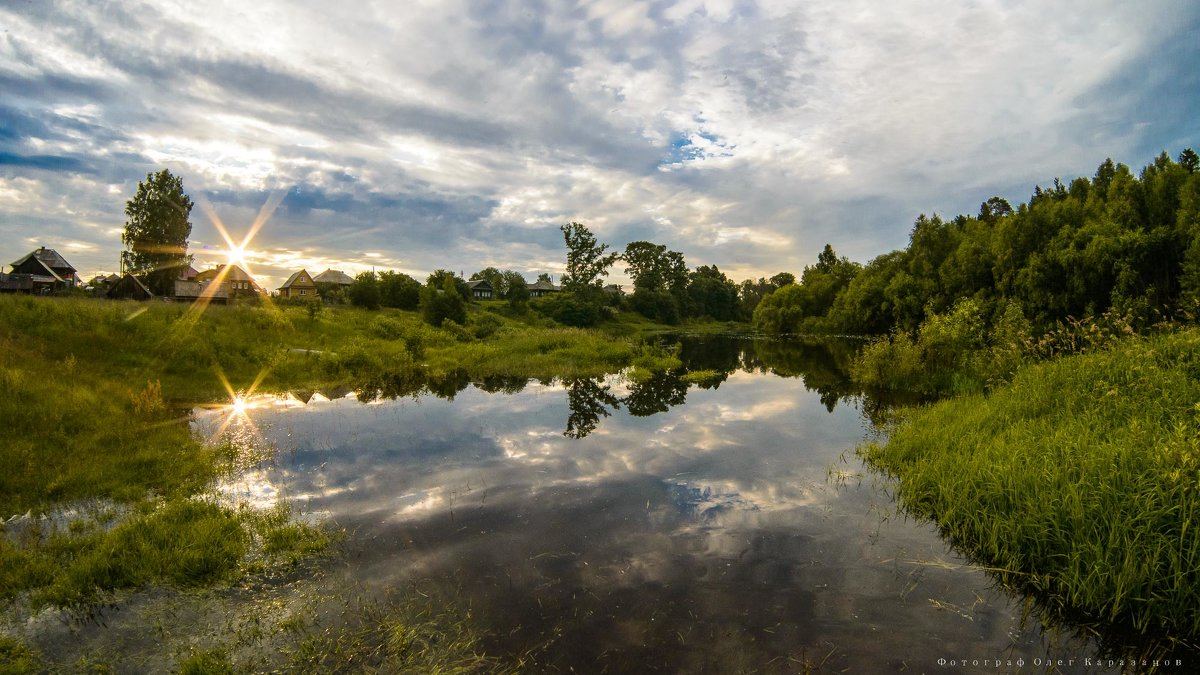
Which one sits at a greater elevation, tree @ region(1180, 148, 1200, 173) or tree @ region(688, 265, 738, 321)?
tree @ region(1180, 148, 1200, 173)

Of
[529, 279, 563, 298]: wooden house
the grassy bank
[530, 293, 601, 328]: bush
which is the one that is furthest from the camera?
[529, 279, 563, 298]: wooden house

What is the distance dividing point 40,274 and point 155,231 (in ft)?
51.9

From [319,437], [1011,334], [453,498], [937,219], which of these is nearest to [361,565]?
[453,498]

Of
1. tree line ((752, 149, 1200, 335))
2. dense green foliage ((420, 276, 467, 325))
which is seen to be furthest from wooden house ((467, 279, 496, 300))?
tree line ((752, 149, 1200, 335))

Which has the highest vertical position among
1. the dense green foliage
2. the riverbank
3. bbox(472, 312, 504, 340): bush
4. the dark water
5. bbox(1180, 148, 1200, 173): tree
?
bbox(1180, 148, 1200, 173): tree

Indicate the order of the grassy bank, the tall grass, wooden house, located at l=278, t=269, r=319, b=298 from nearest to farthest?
1. the grassy bank
2. the tall grass
3. wooden house, located at l=278, t=269, r=319, b=298

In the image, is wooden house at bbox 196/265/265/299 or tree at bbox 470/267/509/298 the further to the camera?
tree at bbox 470/267/509/298

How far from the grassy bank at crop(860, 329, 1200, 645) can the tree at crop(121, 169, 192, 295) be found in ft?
239

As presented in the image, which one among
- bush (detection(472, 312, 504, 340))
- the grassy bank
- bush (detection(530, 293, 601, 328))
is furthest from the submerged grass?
bush (detection(530, 293, 601, 328))

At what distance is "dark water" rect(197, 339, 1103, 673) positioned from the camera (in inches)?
277

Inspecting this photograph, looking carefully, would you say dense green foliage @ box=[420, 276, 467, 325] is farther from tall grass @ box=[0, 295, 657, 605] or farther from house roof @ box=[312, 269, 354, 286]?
house roof @ box=[312, 269, 354, 286]

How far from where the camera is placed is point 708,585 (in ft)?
28.1

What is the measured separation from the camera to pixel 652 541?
1017cm

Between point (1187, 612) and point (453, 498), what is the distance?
41.5ft
